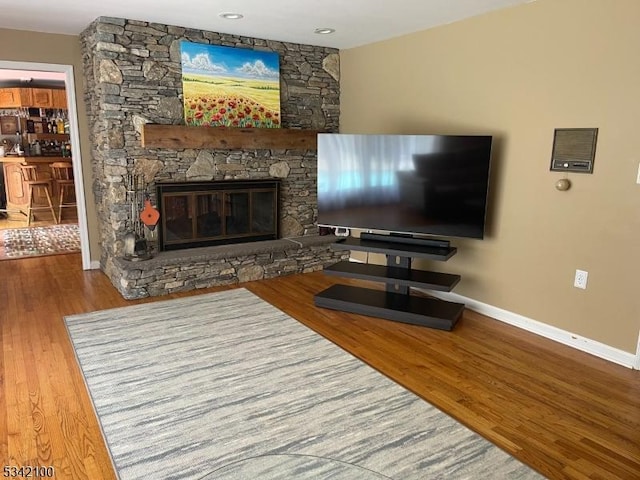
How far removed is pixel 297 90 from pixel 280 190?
1068mm

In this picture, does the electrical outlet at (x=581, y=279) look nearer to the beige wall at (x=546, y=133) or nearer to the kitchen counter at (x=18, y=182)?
the beige wall at (x=546, y=133)

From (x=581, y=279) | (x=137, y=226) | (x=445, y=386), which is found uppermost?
(x=137, y=226)

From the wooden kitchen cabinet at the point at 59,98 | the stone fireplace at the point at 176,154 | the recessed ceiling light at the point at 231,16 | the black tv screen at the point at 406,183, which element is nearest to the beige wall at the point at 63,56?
the stone fireplace at the point at 176,154

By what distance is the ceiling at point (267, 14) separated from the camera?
3.40 metres

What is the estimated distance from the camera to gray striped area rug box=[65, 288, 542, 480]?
1995mm

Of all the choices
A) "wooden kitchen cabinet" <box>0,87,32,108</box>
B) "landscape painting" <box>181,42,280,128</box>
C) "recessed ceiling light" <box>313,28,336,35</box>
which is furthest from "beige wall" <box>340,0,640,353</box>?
"wooden kitchen cabinet" <box>0,87,32,108</box>

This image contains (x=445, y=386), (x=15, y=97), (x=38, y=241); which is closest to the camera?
(x=445, y=386)

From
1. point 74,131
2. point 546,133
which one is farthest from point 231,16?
point 546,133

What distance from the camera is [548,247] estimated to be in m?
3.40

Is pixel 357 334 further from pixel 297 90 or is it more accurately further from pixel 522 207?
pixel 297 90

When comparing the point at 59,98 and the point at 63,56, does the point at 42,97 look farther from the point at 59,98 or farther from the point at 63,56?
the point at 63,56

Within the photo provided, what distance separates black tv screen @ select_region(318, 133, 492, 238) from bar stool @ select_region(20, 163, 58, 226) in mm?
5432

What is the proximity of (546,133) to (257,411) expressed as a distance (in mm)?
2658

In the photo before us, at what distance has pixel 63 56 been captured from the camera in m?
4.57
